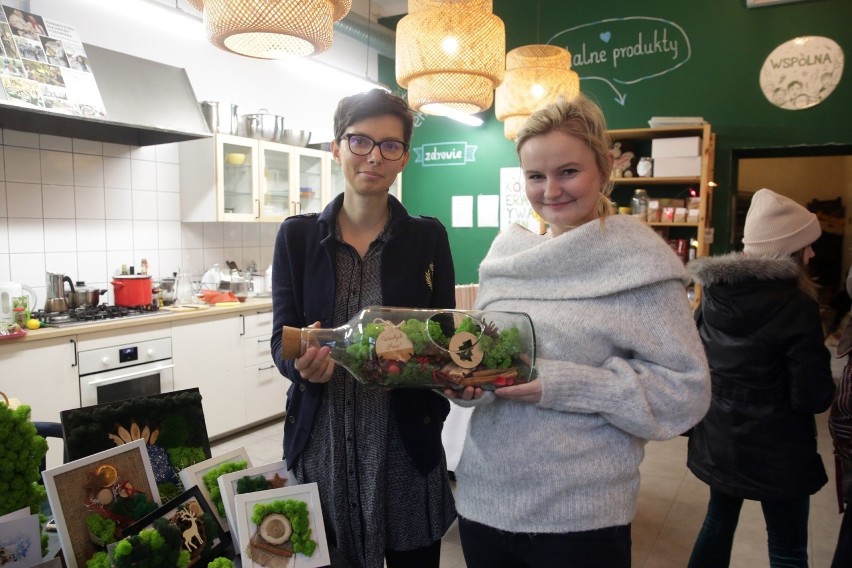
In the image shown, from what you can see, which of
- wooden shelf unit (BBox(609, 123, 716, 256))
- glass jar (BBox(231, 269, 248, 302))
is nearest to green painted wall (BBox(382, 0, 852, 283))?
wooden shelf unit (BBox(609, 123, 716, 256))

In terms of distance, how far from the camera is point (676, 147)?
4586mm

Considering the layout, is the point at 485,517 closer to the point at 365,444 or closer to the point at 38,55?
the point at 365,444

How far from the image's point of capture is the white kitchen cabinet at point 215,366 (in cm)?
356

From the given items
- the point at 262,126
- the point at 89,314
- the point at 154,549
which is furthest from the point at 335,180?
the point at 154,549

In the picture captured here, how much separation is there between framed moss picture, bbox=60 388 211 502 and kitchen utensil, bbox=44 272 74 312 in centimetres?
264

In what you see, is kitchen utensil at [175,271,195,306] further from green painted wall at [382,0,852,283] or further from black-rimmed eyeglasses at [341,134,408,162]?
green painted wall at [382,0,852,283]

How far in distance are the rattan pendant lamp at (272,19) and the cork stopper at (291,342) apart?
1.28 meters

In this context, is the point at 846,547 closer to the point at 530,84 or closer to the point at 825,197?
the point at 530,84

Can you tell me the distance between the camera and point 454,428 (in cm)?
266

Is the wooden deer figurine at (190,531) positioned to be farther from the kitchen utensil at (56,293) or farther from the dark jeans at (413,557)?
the kitchen utensil at (56,293)

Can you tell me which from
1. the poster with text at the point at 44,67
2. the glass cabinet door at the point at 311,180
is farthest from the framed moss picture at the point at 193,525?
the glass cabinet door at the point at 311,180

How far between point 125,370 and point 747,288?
9.81ft

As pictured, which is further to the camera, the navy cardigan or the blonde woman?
the navy cardigan

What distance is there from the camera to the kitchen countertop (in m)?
2.89
